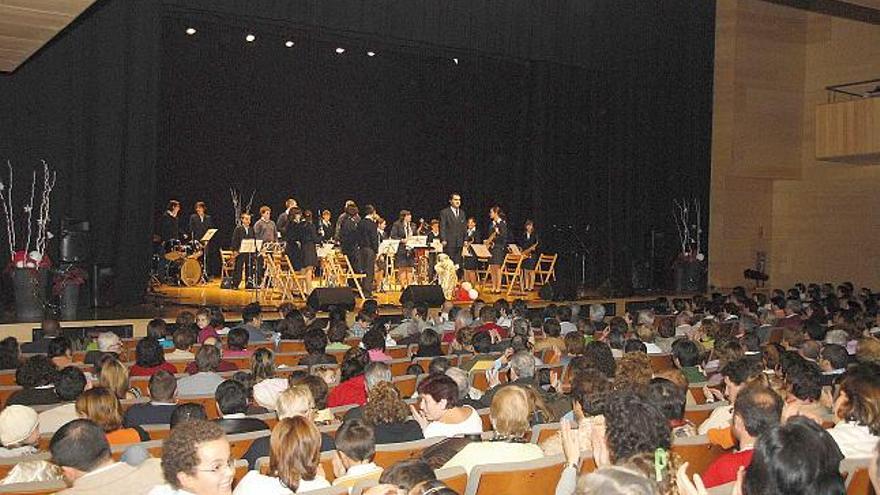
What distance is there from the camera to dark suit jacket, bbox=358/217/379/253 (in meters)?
15.6

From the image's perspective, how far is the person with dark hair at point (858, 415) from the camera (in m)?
4.41

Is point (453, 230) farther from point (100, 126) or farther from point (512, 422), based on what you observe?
point (512, 422)

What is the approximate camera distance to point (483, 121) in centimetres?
1970

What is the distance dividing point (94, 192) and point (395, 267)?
5.68 m

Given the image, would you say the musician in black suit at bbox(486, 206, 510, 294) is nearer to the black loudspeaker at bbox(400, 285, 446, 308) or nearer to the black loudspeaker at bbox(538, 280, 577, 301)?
the black loudspeaker at bbox(538, 280, 577, 301)

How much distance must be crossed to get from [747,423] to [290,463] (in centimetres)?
184

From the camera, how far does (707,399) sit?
648cm

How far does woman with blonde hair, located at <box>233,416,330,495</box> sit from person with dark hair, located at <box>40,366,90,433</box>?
208cm

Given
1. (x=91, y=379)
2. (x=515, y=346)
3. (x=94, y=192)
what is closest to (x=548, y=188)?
(x=94, y=192)

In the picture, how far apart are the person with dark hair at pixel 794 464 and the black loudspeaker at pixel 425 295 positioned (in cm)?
1124

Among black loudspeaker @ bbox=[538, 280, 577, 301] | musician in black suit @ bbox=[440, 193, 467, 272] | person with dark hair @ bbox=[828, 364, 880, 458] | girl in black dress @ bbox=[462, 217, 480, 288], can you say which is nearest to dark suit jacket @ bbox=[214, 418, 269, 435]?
person with dark hair @ bbox=[828, 364, 880, 458]

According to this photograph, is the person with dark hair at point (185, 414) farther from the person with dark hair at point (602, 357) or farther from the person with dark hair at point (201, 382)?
the person with dark hair at point (602, 357)

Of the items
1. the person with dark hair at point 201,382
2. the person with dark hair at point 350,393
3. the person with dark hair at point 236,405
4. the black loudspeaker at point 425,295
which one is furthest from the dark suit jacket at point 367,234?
the person with dark hair at point 236,405

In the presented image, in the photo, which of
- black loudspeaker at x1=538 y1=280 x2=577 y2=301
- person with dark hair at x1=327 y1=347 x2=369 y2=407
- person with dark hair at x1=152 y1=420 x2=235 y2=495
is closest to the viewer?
person with dark hair at x1=152 y1=420 x2=235 y2=495
